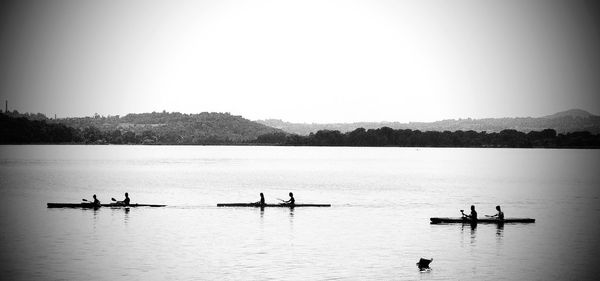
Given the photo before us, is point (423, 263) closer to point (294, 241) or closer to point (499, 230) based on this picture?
point (294, 241)

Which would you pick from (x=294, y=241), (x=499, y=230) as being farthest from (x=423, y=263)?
(x=499, y=230)

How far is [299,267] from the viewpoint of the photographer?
31.9 meters

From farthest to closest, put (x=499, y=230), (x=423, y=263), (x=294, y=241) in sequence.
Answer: (x=499, y=230) → (x=294, y=241) → (x=423, y=263)

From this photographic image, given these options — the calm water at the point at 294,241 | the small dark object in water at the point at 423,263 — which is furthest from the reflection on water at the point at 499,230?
the small dark object in water at the point at 423,263

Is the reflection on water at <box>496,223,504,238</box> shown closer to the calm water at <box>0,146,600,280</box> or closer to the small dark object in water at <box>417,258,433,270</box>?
the calm water at <box>0,146,600,280</box>

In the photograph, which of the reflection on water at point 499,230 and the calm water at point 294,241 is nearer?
the calm water at point 294,241

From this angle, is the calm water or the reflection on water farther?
the reflection on water

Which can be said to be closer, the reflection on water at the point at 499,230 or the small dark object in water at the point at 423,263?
the small dark object in water at the point at 423,263

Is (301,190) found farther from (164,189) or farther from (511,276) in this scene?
(511,276)

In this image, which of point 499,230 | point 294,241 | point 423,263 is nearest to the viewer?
point 423,263

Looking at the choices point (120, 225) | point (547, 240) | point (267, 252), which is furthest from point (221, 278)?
point (547, 240)

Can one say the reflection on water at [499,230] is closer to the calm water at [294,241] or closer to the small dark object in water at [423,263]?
the calm water at [294,241]

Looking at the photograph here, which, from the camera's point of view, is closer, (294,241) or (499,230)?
(294,241)

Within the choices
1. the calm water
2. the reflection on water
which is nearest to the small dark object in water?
the calm water
